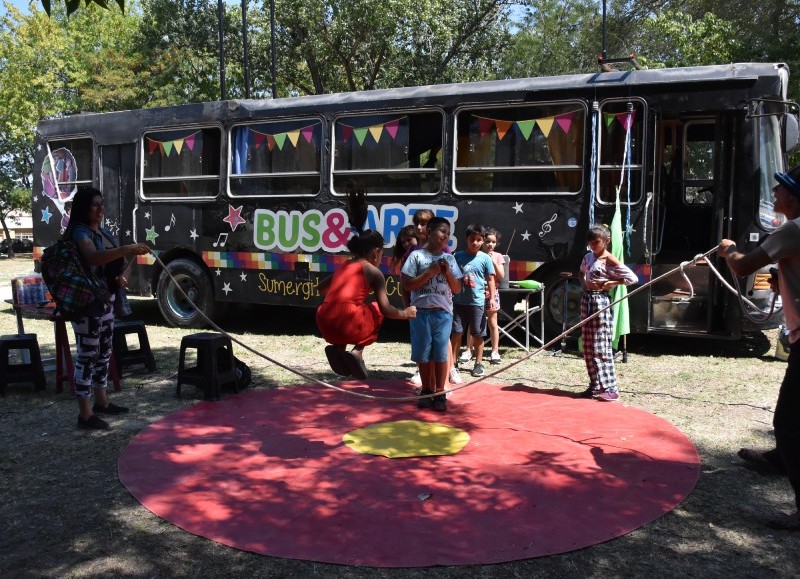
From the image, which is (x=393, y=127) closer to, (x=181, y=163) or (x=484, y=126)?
(x=484, y=126)

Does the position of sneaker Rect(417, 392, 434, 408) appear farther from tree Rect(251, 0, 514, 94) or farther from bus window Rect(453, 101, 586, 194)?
tree Rect(251, 0, 514, 94)

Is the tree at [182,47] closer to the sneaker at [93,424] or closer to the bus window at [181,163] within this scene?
the bus window at [181,163]

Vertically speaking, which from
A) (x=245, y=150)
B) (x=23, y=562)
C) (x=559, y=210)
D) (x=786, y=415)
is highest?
(x=245, y=150)

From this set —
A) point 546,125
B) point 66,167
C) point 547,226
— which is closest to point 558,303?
point 547,226

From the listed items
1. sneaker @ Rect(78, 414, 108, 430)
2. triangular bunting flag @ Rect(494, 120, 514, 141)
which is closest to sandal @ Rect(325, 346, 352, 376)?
sneaker @ Rect(78, 414, 108, 430)

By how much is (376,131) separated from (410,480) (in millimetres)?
5898

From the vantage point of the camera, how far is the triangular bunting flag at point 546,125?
871cm

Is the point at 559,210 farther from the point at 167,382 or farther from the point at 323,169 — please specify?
the point at 167,382

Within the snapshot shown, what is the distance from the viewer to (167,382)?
7.48 metres

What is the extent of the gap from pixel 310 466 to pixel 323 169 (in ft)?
18.8

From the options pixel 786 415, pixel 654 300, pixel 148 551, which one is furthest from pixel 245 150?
pixel 786 415

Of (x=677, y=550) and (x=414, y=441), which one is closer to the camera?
(x=677, y=550)

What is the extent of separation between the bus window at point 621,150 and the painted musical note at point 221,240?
17.1ft

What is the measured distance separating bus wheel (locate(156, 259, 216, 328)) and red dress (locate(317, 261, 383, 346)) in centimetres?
564
